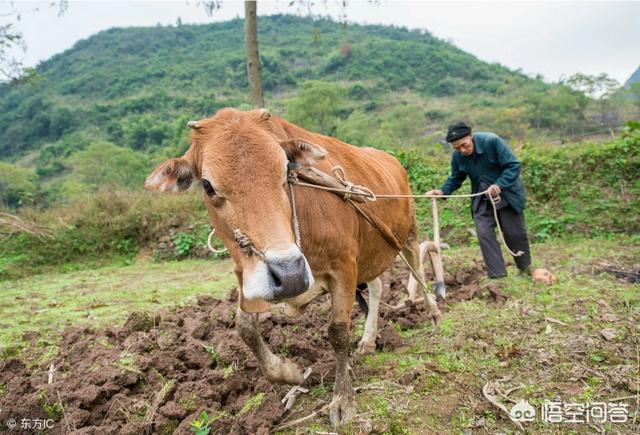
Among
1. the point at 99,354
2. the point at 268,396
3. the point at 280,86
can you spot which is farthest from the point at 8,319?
the point at 280,86

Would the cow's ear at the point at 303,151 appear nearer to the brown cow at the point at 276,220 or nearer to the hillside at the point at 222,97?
the brown cow at the point at 276,220

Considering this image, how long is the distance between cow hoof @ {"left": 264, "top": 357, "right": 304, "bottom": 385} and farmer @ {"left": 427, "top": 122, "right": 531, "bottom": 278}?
3.06 metres

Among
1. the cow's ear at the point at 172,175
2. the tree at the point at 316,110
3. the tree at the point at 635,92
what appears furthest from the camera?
the tree at the point at 316,110

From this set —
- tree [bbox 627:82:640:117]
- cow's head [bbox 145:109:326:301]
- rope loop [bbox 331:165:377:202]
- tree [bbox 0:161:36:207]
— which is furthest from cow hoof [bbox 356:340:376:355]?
tree [bbox 0:161:36:207]

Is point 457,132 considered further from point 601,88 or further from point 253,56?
point 601,88

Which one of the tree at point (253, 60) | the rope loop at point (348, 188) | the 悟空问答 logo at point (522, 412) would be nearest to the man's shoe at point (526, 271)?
the 悟空问答 logo at point (522, 412)

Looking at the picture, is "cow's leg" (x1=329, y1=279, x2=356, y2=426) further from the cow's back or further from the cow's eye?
the cow's eye

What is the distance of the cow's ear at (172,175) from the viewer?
2590 mm

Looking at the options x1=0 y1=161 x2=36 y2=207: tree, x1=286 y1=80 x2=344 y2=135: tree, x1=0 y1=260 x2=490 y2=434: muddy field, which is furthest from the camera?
x1=286 y1=80 x2=344 y2=135: tree

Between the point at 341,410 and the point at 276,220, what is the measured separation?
1498 mm

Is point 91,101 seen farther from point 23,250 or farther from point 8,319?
point 8,319

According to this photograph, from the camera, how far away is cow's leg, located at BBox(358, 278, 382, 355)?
13.4 feet

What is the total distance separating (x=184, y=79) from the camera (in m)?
83.2

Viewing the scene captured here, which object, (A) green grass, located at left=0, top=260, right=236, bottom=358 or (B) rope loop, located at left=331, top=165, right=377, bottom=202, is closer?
(B) rope loop, located at left=331, top=165, right=377, bottom=202
